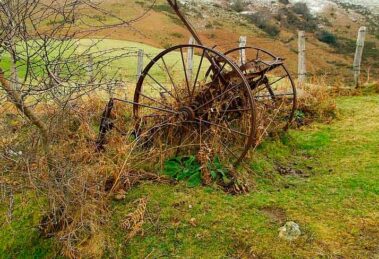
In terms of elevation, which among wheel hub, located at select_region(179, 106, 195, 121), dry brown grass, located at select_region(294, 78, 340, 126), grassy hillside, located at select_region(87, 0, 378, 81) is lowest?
grassy hillside, located at select_region(87, 0, 378, 81)

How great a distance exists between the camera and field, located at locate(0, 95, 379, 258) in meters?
4.66

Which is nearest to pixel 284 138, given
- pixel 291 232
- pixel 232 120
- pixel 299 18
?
pixel 232 120

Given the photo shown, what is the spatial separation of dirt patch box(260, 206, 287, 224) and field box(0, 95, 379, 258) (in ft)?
0.04

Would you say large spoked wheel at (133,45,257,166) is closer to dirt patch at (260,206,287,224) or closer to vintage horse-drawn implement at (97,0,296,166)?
vintage horse-drawn implement at (97,0,296,166)

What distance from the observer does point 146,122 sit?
651 centimetres

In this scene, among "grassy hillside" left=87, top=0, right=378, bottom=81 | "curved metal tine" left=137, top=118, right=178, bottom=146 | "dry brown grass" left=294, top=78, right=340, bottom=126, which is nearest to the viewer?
"curved metal tine" left=137, top=118, right=178, bottom=146

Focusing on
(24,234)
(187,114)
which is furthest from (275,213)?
(24,234)

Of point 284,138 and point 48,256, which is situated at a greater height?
point 284,138

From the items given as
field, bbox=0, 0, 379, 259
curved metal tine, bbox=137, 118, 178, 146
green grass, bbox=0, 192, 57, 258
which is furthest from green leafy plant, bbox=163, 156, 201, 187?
green grass, bbox=0, 192, 57, 258

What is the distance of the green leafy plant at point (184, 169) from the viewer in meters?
5.78

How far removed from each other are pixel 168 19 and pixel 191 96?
32.3 metres

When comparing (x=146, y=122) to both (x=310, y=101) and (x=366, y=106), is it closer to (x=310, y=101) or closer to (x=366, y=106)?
(x=310, y=101)

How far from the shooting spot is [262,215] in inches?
202

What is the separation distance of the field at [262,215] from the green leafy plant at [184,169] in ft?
0.49
